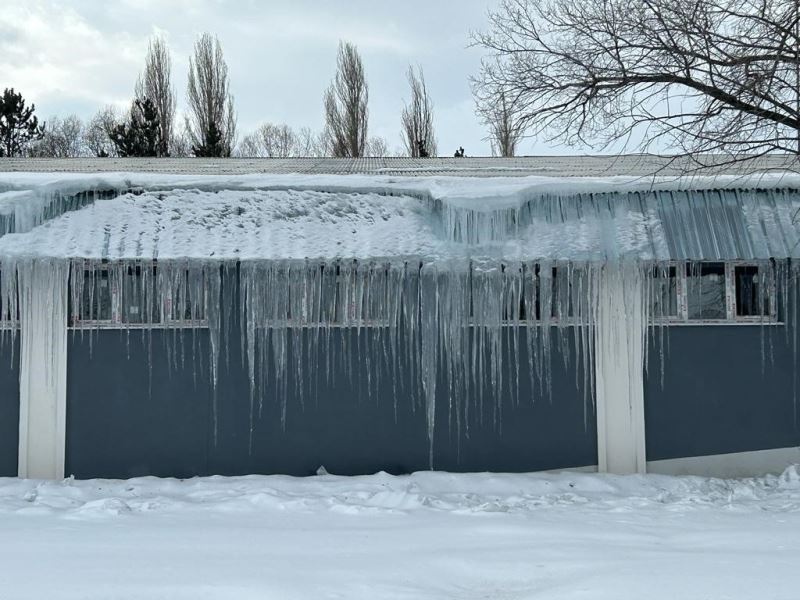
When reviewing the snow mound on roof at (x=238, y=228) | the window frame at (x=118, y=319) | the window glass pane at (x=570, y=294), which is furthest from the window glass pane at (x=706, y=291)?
the window frame at (x=118, y=319)

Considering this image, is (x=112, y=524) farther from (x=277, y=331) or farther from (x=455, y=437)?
(x=455, y=437)

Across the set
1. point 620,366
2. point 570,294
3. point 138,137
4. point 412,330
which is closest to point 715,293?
point 620,366

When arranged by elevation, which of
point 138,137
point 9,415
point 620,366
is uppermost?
point 138,137

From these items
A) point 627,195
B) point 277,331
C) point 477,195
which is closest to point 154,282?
point 277,331

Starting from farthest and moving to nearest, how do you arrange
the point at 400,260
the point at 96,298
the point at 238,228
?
the point at 96,298 < the point at 238,228 < the point at 400,260

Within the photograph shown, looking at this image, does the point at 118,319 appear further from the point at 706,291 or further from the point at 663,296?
the point at 706,291

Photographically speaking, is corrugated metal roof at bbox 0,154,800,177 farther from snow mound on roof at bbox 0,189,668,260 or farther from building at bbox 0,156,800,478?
snow mound on roof at bbox 0,189,668,260

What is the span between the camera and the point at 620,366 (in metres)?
7.10

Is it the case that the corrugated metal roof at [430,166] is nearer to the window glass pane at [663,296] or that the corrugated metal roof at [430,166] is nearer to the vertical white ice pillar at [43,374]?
the window glass pane at [663,296]

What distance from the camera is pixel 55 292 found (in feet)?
22.4

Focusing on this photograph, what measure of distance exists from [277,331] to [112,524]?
2.34 meters

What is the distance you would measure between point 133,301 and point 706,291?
595cm

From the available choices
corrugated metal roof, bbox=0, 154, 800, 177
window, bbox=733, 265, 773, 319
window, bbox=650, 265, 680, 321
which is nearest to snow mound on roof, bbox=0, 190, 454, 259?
corrugated metal roof, bbox=0, 154, 800, 177

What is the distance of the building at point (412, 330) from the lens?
263 inches
